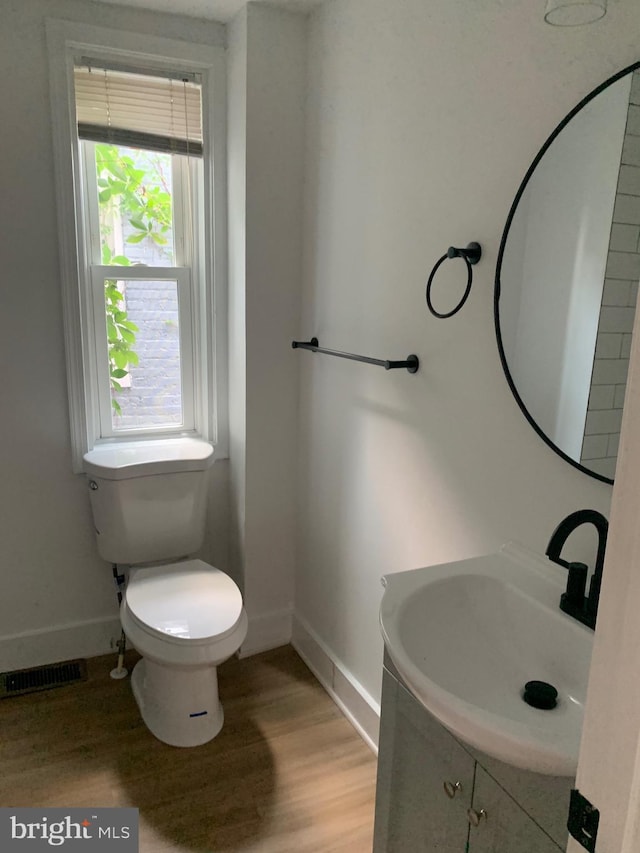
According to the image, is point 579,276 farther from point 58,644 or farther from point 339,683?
point 58,644

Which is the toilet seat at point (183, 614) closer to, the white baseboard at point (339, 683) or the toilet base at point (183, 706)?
the toilet base at point (183, 706)

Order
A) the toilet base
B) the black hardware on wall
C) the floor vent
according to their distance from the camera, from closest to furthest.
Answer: the black hardware on wall < the toilet base < the floor vent

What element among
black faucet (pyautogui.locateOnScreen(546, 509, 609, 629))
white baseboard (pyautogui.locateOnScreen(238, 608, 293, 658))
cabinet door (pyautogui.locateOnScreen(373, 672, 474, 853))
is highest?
black faucet (pyautogui.locateOnScreen(546, 509, 609, 629))

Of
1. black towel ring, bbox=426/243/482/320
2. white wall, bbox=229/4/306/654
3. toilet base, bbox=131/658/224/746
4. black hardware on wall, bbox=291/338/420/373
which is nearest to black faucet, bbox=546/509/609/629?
black towel ring, bbox=426/243/482/320

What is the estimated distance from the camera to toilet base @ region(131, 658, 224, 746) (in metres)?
2.05

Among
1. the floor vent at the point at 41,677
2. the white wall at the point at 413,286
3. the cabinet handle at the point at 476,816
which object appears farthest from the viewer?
the floor vent at the point at 41,677

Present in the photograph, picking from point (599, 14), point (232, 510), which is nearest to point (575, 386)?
point (599, 14)

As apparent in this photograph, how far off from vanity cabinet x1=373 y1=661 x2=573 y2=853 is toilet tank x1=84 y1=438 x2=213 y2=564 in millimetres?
1256

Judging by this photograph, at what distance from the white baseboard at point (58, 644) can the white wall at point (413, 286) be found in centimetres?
82

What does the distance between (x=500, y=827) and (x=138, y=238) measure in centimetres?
215

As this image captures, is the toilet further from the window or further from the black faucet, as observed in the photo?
the black faucet

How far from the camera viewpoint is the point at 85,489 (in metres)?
2.40

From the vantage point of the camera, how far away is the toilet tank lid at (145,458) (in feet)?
7.29

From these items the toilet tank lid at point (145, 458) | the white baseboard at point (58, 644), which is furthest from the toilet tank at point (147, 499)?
the white baseboard at point (58, 644)
